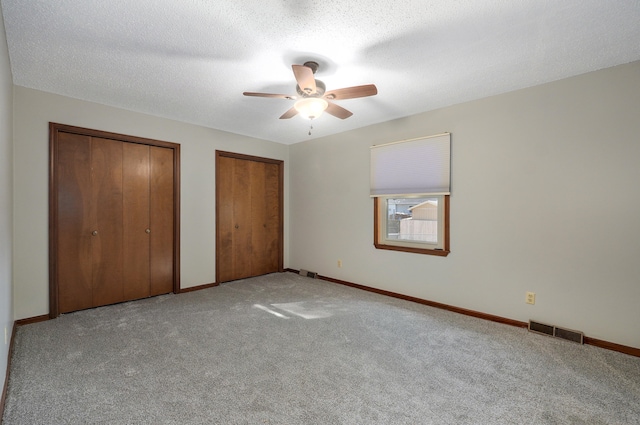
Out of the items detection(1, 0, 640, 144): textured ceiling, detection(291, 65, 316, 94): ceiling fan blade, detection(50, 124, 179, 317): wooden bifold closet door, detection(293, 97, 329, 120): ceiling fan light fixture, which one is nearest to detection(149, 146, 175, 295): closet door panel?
detection(50, 124, 179, 317): wooden bifold closet door

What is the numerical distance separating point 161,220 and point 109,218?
22.8 inches

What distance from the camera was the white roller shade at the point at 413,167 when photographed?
Result: 11.0ft

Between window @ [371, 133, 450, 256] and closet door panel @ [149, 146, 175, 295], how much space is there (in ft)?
9.32

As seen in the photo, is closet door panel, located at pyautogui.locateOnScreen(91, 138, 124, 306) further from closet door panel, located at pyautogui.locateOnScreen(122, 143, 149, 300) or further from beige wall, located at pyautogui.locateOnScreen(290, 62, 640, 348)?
beige wall, located at pyautogui.locateOnScreen(290, 62, 640, 348)

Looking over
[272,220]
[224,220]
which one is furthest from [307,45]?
[272,220]

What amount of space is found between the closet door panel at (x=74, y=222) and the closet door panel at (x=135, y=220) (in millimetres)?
357

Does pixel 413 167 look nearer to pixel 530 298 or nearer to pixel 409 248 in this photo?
pixel 409 248

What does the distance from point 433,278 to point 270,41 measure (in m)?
3.03

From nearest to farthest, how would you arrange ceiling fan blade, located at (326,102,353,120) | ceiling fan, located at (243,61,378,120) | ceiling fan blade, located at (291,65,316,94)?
ceiling fan blade, located at (291,65,316,94)
ceiling fan, located at (243,61,378,120)
ceiling fan blade, located at (326,102,353,120)

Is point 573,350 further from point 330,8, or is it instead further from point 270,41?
point 270,41

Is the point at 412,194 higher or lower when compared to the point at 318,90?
lower

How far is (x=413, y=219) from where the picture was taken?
3.74 meters

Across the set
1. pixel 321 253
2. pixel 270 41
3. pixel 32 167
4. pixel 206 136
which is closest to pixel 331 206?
pixel 321 253

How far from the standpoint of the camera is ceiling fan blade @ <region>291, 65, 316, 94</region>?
1972 mm
